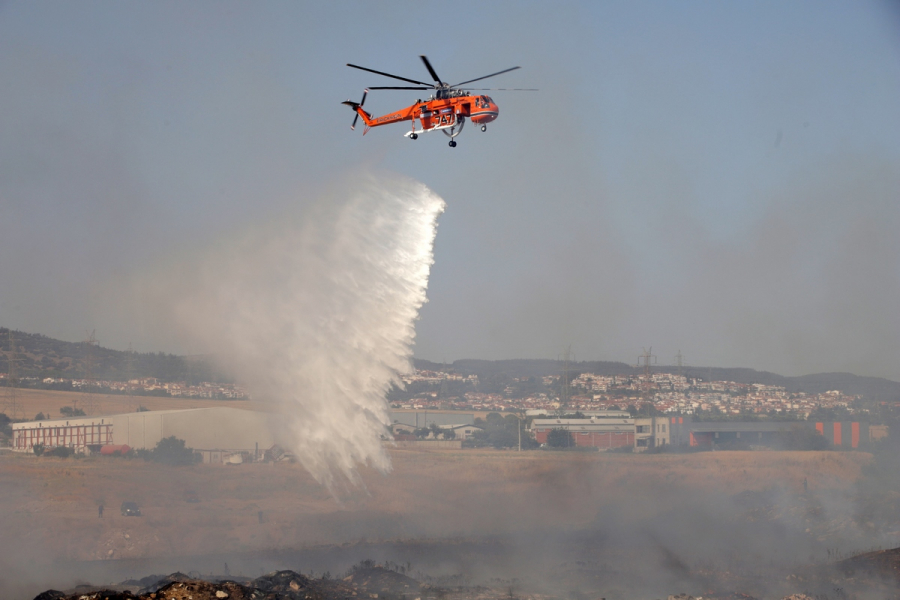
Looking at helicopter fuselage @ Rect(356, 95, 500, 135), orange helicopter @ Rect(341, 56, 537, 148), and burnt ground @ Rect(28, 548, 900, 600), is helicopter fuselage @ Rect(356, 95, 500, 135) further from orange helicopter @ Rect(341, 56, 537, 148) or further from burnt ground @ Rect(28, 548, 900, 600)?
burnt ground @ Rect(28, 548, 900, 600)

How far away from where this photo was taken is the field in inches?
1719

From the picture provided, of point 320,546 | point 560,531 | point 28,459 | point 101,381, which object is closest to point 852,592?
point 560,531

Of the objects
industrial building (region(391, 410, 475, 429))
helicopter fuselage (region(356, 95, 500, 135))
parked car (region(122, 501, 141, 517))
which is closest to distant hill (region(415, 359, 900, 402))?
industrial building (region(391, 410, 475, 429))

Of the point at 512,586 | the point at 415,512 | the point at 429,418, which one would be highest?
the point at 429,418

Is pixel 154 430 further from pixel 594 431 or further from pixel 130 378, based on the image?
pixel 594 431

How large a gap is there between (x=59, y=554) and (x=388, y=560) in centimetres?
1896

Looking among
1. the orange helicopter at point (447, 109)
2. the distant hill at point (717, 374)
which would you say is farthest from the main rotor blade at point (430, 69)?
the distant hill at point (717, 374)

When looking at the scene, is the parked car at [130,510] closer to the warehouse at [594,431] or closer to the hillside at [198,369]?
A: the hillside at [198,369]

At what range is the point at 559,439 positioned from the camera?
81.9m

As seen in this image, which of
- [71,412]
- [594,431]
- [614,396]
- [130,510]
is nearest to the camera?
[130,510]

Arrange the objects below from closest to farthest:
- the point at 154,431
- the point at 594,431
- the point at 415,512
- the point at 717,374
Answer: the point at 415,512 → the point at 154,431 → the point at 594,431 → the point at 717,374

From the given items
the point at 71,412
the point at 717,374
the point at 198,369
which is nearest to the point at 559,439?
the point at 198,369

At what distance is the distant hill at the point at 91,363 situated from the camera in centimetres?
8688

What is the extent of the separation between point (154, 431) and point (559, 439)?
141 ft
